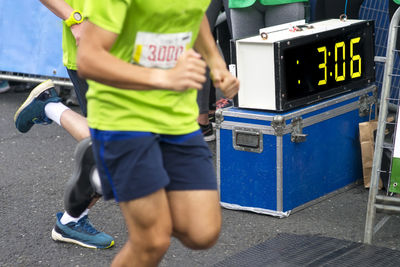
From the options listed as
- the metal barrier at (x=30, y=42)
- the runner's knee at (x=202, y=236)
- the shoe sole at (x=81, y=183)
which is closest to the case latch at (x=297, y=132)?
the shoe sole at (x=81, y=183)

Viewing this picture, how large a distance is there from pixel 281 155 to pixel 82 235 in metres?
1.22

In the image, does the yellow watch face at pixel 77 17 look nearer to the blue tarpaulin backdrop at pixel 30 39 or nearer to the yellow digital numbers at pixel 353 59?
the yellow digital numbers at pixel 353 59

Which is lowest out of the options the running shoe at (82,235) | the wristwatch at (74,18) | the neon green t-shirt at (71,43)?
the running shoe at (82,235)

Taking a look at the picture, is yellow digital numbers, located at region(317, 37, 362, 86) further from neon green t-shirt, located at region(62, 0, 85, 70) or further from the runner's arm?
the runner's arm

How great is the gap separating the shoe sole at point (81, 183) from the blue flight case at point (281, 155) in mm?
→ 1117

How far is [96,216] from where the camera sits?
4.99 m

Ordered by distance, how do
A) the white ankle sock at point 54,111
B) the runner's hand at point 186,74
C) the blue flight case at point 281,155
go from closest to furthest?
the runner's hand at point 186,74, the white ankle sock at point 54,111, the blue flight case at point 281,155

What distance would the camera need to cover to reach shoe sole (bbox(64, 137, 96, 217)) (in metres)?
3.77

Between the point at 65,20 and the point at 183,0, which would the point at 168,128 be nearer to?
the point at 183,0

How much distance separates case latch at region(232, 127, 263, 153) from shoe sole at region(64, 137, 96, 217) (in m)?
1.11

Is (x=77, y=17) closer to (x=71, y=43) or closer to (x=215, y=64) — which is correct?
(x=71, y=43)

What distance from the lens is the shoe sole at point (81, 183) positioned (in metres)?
3.77

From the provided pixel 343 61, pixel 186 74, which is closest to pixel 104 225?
pixel 343 61

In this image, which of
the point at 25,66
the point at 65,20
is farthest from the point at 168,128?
the point at 25,66
